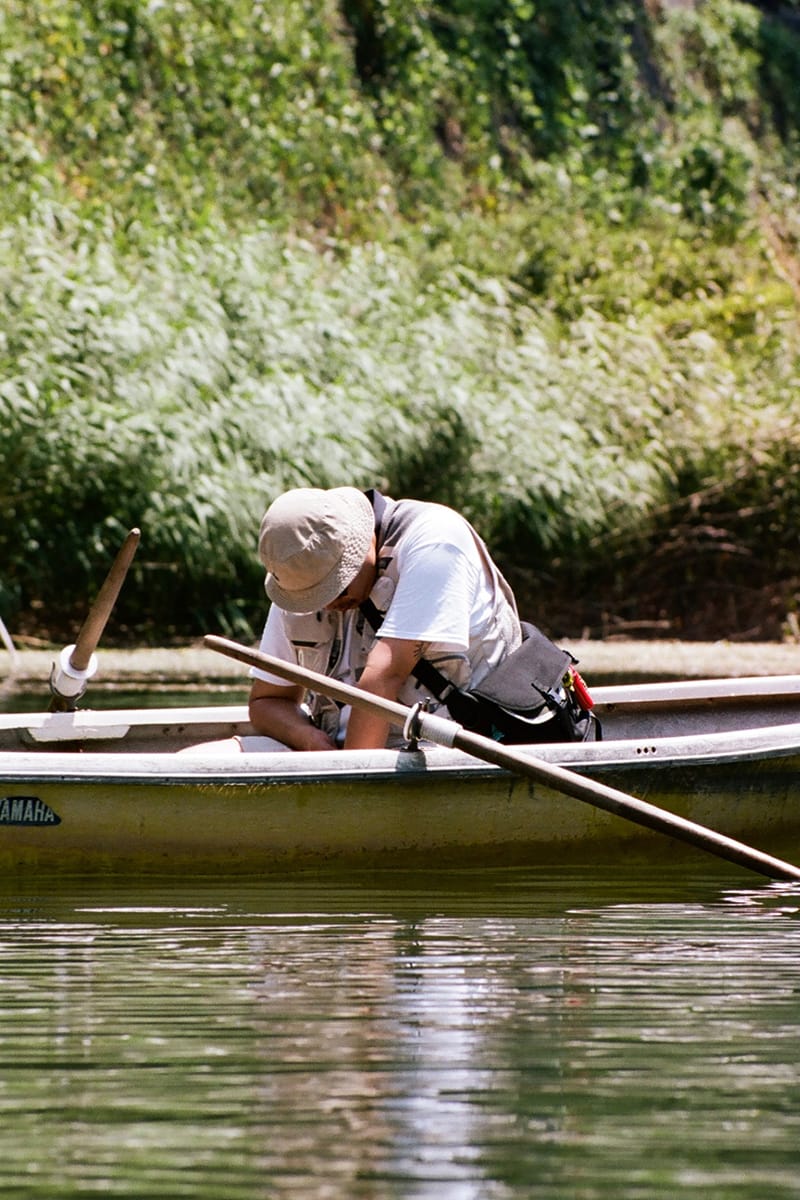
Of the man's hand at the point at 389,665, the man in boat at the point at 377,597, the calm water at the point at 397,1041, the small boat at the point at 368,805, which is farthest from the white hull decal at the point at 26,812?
the man's hand at the point at 389,665

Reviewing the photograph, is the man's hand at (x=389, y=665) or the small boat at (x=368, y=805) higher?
the man's hand at (x=389, y=665)

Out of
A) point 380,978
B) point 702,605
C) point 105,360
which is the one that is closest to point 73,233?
point 105,360

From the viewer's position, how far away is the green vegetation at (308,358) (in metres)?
11.2

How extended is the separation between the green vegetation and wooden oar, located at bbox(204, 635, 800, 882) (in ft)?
19.8

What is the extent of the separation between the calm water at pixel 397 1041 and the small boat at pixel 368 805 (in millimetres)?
107

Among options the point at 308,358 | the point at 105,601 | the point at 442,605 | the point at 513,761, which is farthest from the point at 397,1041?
the point at 308,358

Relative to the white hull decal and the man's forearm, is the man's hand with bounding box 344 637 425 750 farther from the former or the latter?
the white hull decal

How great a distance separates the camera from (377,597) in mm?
5082

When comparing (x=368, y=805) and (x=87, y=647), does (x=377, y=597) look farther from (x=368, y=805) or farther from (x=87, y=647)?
(x=87, y=647)

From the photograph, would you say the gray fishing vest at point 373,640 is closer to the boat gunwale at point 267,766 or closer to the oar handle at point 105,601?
the boat gunwale at point 267,766

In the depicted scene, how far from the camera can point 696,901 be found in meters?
4.97

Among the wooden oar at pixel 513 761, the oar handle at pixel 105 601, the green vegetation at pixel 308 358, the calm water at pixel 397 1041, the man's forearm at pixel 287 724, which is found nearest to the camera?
the calm water at pixel 397 1041

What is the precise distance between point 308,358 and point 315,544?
7250 millimetres

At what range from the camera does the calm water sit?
274 cm
